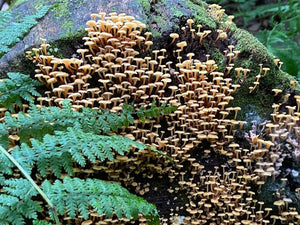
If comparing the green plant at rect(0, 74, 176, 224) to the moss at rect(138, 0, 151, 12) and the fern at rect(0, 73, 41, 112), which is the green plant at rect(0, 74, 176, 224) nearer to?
the fern at rect(0, 73, 41, 112)

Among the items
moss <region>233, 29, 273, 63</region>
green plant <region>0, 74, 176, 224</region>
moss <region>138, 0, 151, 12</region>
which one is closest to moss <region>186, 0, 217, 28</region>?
moss <region>233, 29, 273, 63</region>

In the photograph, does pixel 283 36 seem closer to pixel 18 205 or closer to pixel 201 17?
pixel 201 17

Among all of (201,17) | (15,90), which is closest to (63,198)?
(15,90)

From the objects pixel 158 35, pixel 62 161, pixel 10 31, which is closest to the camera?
pixel 62 161

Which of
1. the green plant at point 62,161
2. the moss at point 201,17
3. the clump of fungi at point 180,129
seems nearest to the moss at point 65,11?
the clump of fungi at point 180,129

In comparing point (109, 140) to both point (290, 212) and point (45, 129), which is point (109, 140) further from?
point (290, 212)

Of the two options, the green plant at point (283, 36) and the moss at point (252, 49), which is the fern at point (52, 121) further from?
the green plant at point (283, 36)
